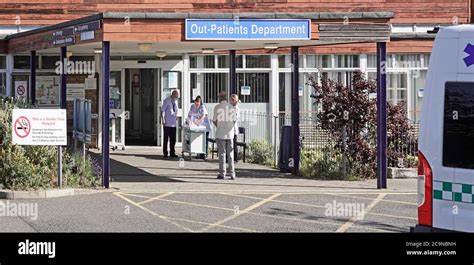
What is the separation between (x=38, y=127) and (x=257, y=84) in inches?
427

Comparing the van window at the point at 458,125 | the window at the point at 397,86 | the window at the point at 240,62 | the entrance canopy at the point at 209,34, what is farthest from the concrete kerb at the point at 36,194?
the window at the point at 397,86

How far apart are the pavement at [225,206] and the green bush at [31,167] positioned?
0.57 meters

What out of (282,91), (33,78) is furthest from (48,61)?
(282,91)

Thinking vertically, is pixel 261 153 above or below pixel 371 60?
below

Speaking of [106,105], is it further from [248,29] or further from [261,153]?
[261,153]

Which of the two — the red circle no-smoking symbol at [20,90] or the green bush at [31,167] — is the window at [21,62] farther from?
the green bush at [31,167]

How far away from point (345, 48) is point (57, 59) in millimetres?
8352

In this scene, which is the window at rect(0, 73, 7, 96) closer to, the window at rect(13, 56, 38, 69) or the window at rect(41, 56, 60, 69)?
the window at rect(13, 56, 38, 69)

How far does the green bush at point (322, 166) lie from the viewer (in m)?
16.6

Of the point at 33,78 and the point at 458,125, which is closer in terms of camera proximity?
the point at 458,125

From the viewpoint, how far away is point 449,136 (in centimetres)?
726

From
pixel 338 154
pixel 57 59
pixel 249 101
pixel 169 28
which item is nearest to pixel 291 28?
pixel 169 28

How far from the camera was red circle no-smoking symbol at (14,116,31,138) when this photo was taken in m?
13.1

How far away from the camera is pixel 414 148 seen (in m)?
17.1
